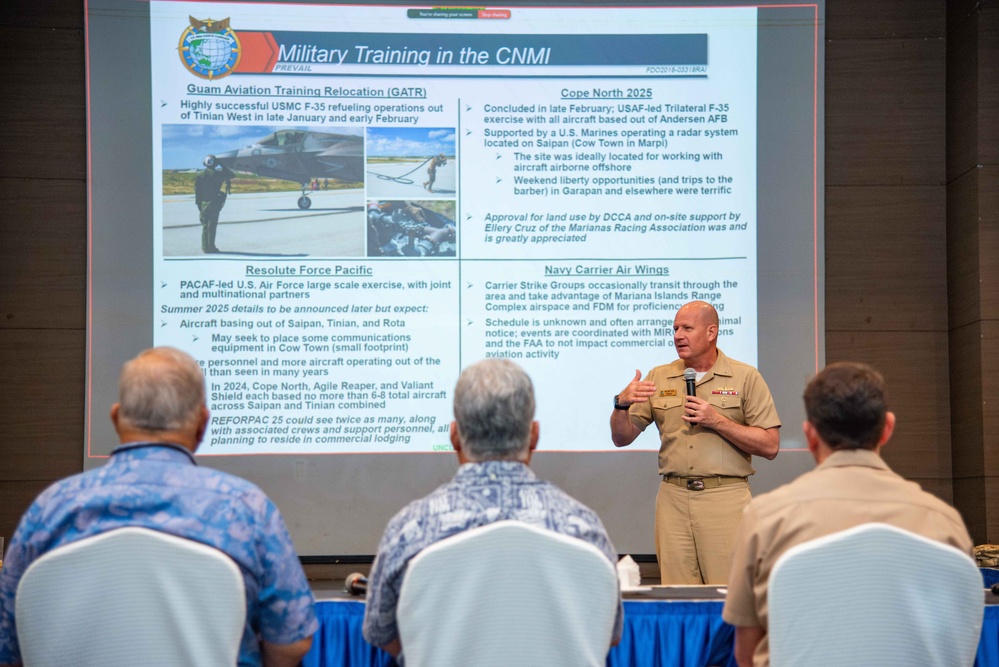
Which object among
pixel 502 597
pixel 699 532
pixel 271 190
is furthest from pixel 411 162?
pixel 502 597

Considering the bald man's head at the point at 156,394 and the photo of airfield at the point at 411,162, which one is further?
the photo of airfield at the point at 411,162

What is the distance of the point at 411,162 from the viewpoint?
169 inches

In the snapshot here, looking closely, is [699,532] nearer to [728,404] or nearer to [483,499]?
[728,404]

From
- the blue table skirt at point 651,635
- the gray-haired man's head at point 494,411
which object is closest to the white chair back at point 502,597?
the gray-haired man's head at point 494,411

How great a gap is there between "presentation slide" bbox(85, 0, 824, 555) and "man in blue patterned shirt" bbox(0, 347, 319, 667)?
2.52 metres

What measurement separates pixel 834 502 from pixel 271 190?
3219 millimetres

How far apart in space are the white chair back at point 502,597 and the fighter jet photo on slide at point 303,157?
300cm

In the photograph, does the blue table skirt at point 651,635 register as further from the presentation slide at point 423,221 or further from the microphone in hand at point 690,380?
the presentation slide at point 423,221

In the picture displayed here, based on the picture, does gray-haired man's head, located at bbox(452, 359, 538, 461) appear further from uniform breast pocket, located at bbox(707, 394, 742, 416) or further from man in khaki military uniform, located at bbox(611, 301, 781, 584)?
uniform breast pocket, located at bbox(707, 394, 742, 416)

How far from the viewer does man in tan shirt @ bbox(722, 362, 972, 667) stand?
5.49 ft

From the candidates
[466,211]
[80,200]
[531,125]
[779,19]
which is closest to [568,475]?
[466,211]

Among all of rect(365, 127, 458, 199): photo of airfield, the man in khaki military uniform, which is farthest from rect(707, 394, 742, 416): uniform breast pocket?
rect(365, 127, 458, 199): photo of airfield

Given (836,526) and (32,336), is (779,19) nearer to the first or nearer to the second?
(836,526)

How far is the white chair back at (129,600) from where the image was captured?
1.50 m
